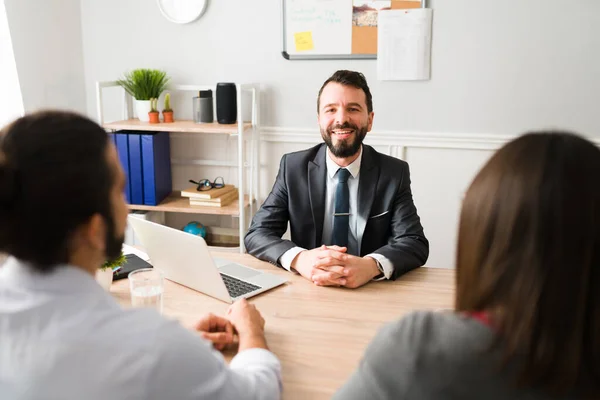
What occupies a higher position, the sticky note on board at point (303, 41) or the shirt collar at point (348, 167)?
the sticky note on board at point (303, 41)

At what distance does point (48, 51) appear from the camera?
321 centimetres

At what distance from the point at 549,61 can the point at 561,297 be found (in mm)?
2613

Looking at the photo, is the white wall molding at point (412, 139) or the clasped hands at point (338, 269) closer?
the clasped hands at point (338, 269)

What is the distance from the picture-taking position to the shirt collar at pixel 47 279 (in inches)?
→ 33.0

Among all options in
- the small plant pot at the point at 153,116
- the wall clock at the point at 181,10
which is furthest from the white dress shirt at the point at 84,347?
the wall clock at the point at 181,10

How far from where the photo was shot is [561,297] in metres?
0.70

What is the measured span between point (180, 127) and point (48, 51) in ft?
2.87

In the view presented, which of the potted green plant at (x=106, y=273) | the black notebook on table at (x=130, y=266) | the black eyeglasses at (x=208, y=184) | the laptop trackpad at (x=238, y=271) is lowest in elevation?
the black eyeglasses at (x=208, y=184)

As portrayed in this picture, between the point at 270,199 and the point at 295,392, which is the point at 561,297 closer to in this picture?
the point at 295,392

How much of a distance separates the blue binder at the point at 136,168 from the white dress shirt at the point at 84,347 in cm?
237

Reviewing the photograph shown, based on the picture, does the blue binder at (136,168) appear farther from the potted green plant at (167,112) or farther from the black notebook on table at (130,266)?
the black notebook on table at (130,266)

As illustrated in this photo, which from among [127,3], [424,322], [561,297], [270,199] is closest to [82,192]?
[424,322]

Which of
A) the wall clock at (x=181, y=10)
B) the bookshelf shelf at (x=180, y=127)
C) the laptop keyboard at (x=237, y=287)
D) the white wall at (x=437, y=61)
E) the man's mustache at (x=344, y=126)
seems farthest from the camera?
the wall clock at (x=181, y=10)

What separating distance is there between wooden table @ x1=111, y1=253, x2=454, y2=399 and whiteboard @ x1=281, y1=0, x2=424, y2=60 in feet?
5.71
